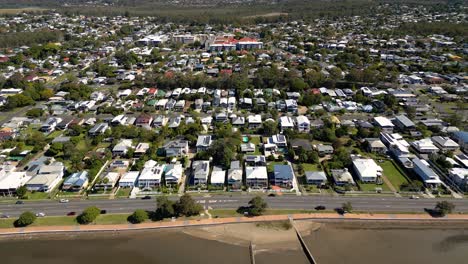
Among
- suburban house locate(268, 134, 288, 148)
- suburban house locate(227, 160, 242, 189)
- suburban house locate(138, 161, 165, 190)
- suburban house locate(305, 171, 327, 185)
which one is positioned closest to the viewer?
suburban house locate(227, 160, 242, 189)

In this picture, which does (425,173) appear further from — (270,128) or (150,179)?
(150,179)

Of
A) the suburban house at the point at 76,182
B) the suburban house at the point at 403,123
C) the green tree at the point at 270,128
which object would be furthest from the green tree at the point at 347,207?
the suburban house at the point at 76,182

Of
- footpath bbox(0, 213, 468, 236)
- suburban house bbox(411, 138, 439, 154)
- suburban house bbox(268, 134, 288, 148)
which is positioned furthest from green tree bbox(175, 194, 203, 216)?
suburban house bbox(411, 138, 439, 154)

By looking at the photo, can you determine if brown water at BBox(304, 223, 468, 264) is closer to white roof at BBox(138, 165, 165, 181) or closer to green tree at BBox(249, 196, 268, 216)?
green tree at BBox(249, 196, 268, 216)

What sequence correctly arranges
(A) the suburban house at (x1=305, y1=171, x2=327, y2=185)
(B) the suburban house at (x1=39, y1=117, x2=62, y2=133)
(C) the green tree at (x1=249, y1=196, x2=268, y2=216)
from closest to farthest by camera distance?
(C) the green tree at (x1=249, y1=196, x2=268, y2=216), (A) the suburban house at (x1=305, y1=171, x2=327, y2=185), (B) the suburban house at (x1=39, y1=117, x2=62, y2=133)

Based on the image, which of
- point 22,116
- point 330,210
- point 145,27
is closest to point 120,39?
point 145,27

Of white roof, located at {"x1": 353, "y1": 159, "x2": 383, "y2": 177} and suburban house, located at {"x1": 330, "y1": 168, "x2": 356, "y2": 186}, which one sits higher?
white roof, located at {"x1": 353, "y1": 159, "x2": 383, "y2": 177}
